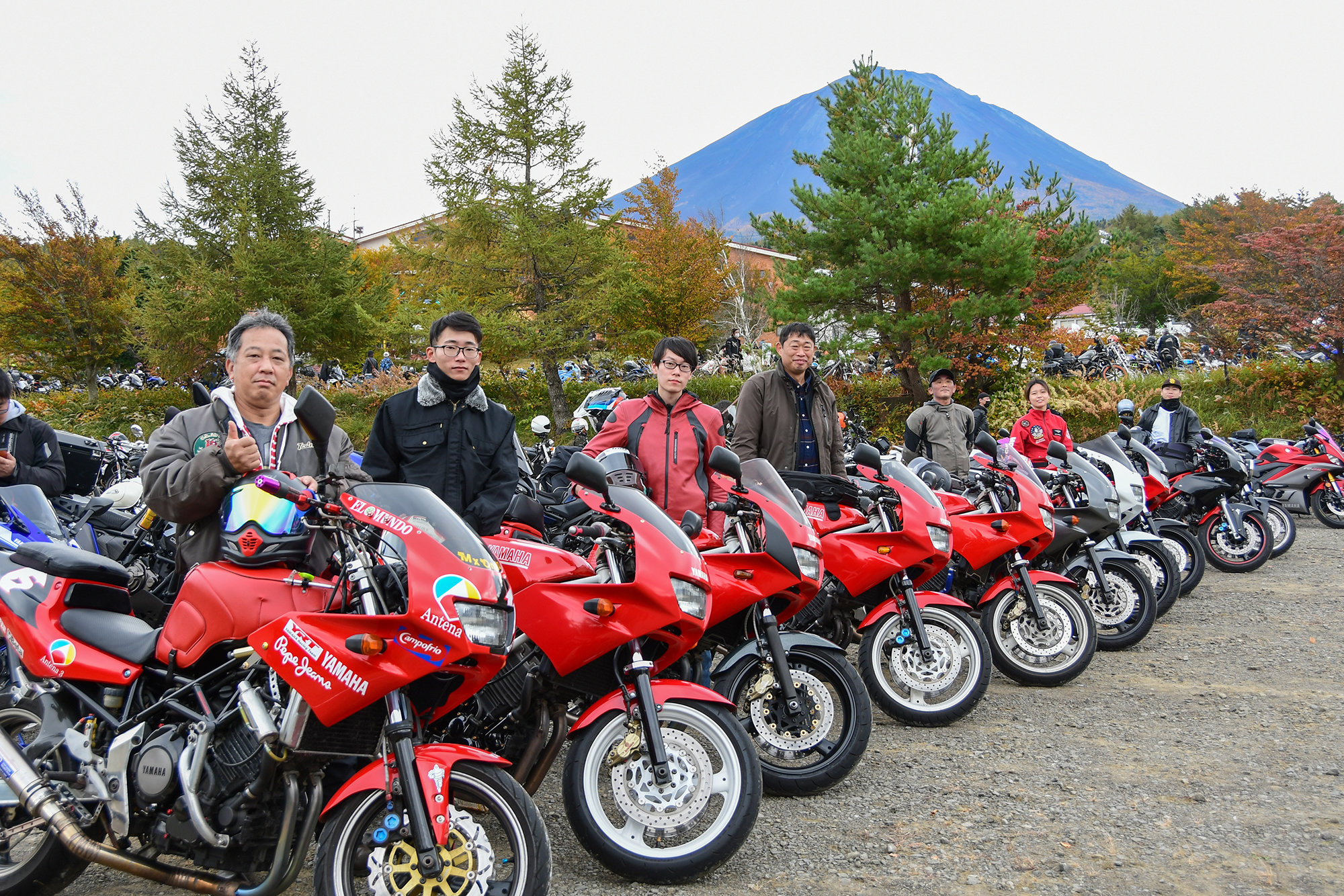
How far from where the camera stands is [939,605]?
4.55m

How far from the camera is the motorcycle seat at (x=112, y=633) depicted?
276 centimetres

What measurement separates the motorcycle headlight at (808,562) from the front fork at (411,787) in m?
1.80

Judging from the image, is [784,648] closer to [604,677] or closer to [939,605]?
[604,677]

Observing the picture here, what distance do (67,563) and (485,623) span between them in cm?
148

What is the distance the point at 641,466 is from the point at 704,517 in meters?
0.45

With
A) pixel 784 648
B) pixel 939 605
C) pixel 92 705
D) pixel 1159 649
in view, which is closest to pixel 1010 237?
pixel 1159 649

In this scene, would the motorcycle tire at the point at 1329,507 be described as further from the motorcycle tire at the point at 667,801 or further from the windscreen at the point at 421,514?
the windscreen at the point at 421,514

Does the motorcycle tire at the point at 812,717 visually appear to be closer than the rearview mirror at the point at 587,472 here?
No

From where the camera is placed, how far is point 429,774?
2.38 meters

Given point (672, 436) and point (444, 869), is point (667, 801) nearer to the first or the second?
point (444, 869)

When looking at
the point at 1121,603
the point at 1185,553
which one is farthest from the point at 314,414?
the point at 1185,553

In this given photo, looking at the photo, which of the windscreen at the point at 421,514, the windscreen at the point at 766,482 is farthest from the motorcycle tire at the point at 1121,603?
the windscreen at the point at 421,514

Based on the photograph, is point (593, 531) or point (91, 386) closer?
point (593, 531)

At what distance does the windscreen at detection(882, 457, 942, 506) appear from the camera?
15.3 feet
